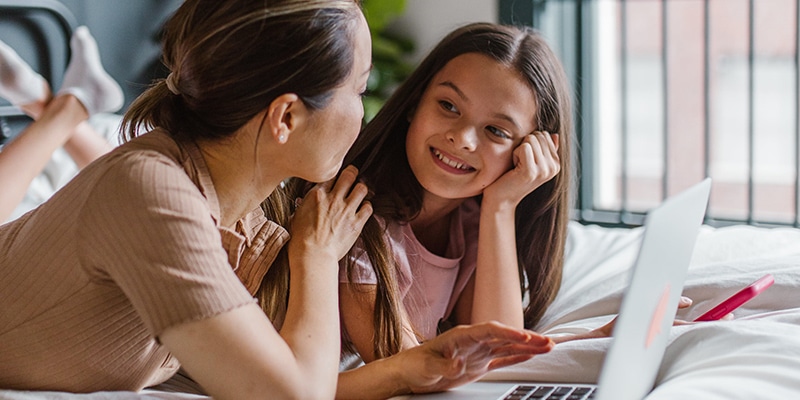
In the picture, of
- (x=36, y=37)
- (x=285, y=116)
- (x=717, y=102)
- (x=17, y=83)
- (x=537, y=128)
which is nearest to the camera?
(x=285, y=116)

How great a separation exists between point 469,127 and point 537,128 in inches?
6.0

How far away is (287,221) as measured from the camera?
1318 mm

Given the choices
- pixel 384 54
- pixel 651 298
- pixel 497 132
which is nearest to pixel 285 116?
pixel 651 298

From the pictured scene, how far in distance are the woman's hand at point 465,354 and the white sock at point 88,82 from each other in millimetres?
1223

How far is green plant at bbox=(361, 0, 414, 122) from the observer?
3215 millimetres

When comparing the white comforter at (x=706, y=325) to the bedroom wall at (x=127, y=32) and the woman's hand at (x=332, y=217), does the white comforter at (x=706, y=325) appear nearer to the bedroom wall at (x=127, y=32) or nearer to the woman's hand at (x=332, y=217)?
the woman's hand at (x=332, y=217)

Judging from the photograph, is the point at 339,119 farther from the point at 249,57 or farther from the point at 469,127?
the point at 469,127

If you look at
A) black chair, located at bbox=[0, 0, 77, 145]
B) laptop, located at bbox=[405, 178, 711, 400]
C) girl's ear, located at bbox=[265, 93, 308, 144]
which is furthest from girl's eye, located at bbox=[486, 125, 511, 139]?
black chair, located at bbox=[0, 0, 77, 145]

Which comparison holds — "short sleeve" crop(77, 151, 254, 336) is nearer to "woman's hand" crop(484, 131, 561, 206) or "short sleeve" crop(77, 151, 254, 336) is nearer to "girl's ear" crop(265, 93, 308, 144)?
"girl's ear" crop(265, 93, 308, 144)

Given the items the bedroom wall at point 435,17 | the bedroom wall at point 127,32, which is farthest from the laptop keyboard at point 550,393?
the bedroom wall at point 435,17

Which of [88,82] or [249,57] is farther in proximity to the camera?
[88,82]

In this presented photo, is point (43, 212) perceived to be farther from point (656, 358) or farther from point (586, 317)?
point (586, 317)

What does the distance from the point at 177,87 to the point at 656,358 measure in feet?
2.14

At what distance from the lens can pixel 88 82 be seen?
214 centimetres
